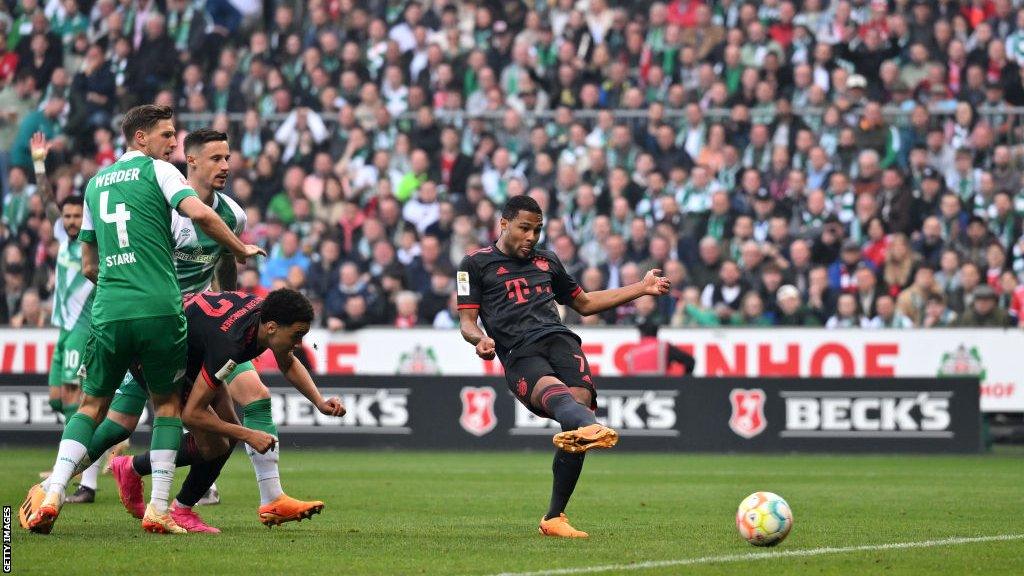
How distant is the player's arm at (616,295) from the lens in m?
9.78

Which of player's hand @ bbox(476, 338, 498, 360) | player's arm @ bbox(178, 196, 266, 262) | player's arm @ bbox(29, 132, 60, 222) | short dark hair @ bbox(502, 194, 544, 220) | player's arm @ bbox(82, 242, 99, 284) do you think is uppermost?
player's arm @ bbox(29, 132, 60, 222)

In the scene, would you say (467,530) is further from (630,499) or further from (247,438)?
(630,499)

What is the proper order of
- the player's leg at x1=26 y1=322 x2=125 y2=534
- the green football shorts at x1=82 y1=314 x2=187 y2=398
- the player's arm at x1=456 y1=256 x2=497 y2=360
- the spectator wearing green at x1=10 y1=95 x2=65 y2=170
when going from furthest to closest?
the spectator wearing green at x1=10 y1=95 x2=65 y2=170, the player's arm at x1=456 y1=256 x2=497 y2=360, the green football shorts at x1=82 y1=314 x2=187 y2=398, the player's leg at x1=26 y1=322 x2=125 y2=534

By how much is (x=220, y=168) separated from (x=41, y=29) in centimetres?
1728

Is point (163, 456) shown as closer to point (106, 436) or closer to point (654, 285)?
point (106, 436)

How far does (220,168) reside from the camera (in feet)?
32.3

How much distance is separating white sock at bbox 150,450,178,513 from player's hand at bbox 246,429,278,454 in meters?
0.57

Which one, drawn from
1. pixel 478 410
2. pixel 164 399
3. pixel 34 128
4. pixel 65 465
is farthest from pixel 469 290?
pixel 34 128

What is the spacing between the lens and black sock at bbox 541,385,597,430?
9.28 metres

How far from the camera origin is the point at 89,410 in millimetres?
9289

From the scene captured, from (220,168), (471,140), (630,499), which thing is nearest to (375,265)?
(471,140)

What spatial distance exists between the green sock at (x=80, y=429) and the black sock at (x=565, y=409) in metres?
2.71

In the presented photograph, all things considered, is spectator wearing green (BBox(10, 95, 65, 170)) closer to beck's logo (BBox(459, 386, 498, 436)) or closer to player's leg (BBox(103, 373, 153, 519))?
beck's logo (BBox(459, 386, 498, 436))

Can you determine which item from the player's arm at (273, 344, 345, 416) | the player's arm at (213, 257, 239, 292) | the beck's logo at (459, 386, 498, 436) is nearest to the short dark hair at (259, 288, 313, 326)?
the player's arm at (273, 344, 345, 416)
